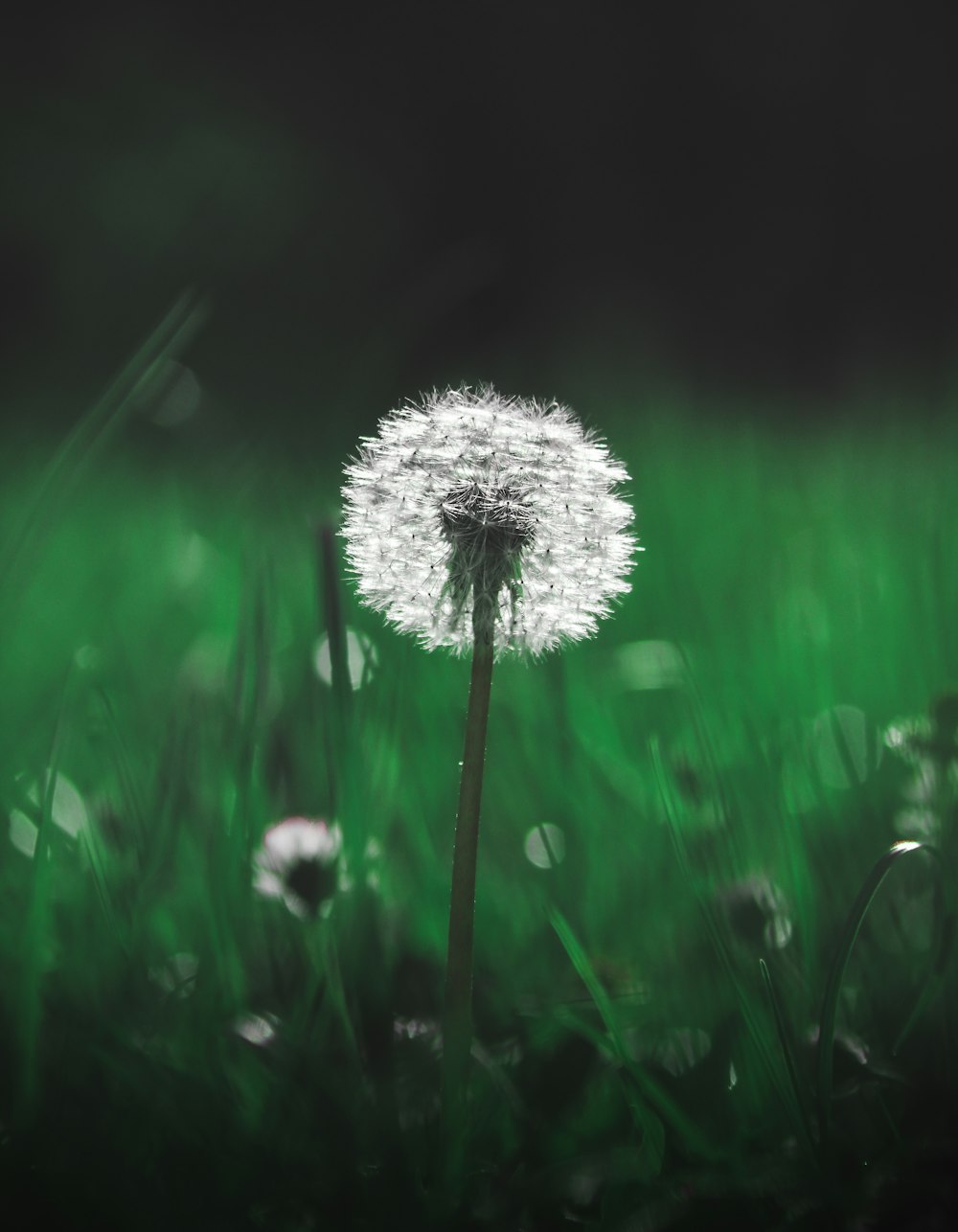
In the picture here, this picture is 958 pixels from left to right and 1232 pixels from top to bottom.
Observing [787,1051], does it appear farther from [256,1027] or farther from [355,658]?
[355,658]

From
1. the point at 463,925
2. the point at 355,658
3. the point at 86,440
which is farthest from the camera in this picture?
the point at 355,658

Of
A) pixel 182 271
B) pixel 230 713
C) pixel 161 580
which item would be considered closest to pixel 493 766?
pixel 230 713

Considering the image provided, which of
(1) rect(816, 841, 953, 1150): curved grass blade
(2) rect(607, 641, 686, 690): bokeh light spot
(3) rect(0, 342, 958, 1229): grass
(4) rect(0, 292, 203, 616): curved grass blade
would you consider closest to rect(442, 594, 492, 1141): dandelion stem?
(3) rect(0, 342, 958, 1229): grass

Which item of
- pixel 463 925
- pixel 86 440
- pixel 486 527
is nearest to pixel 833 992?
pixel 463 925

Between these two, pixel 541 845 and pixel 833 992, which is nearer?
pixel 833 992

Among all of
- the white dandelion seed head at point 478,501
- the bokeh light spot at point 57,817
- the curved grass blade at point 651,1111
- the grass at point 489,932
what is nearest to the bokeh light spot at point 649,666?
the grass at point 489,932

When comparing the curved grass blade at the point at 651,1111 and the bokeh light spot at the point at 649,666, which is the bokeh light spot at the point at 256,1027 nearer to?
the curved grass blade at the point at 651,1111
